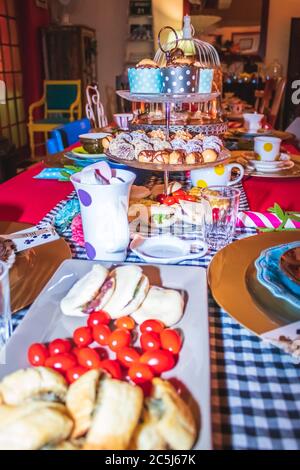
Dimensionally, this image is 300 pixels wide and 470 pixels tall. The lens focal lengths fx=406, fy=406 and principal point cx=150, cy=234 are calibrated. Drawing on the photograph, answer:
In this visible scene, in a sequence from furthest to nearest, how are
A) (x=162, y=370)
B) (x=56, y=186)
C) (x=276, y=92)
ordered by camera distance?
(x=276, y=92), (x=56, y=186), (x=162, y=370)

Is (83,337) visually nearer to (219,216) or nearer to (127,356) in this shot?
(127,356)

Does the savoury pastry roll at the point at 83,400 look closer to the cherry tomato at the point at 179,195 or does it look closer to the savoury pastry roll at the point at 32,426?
the savoury pastry roll at the point at 32,426

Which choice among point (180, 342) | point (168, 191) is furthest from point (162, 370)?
point (168, 191)

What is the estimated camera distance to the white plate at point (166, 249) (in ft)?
2.40

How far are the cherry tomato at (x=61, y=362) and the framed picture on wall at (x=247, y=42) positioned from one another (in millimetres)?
5781

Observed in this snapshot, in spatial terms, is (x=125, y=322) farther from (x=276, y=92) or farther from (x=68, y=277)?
(x=276, y=92)

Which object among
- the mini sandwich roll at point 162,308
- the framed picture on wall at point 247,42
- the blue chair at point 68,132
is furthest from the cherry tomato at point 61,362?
the framed picture on wall at point 247,42

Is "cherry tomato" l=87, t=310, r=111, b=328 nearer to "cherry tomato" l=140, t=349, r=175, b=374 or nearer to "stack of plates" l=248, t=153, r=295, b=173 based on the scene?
"cherry tomato" l=140, t=349, r=175, b=374

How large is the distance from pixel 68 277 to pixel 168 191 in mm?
532

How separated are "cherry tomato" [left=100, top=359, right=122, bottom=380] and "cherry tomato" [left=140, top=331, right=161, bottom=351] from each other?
0.14ft

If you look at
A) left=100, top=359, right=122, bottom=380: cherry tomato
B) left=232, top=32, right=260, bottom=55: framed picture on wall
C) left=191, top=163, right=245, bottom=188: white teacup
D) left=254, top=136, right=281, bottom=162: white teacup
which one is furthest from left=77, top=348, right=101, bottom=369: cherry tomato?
left=232, top=32, right=260, bottom=55: framed picture on wall

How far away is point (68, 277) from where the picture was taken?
1.99ft

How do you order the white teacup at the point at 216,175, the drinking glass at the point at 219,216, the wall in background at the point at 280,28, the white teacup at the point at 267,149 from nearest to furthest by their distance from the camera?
1. the drinking glass at the point at 219,216
2. the white teacup at the point at 216,175
3. the white teacup at the point at 267,149
4. the wall in background at the point at 280,28

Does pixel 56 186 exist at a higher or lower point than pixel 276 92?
lower
